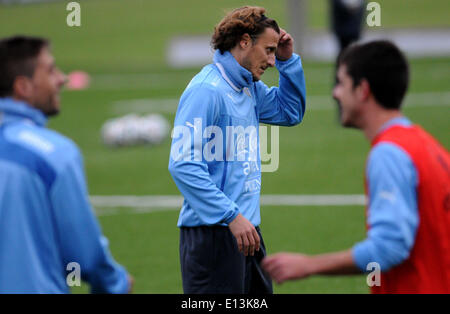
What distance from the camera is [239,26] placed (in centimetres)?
492

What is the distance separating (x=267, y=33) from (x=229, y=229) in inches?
50.6

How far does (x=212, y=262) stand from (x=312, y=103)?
1567 cm

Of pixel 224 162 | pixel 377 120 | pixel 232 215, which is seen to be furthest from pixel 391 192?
pixel 224 162

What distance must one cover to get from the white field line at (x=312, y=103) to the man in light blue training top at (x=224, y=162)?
1405 centimetres

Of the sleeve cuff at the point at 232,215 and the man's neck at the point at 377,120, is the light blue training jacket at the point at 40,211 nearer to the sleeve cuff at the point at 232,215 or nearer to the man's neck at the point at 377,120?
the sleeve cuff at the point at 232,215

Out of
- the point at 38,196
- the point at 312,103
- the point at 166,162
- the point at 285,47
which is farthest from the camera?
the point at 312,103

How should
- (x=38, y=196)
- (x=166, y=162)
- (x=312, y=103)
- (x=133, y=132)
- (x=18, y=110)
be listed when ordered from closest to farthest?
(x=38, y=196) → (x=18, y=110) → (x=166, y=162) → (x=133, y=132) → (x=312, y=103)

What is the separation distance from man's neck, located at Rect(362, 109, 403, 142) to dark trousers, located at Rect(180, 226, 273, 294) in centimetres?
148

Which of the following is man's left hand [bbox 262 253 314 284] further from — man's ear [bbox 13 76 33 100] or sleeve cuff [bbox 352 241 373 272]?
man's ear [bbox 13 76 33 100]

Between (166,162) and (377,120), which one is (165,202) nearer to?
(166,162)

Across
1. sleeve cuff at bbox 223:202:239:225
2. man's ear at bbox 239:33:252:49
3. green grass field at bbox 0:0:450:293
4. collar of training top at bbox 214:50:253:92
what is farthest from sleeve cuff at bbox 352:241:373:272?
green grass field at bbox 0:0:450:293

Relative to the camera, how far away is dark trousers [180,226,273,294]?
189 inches
